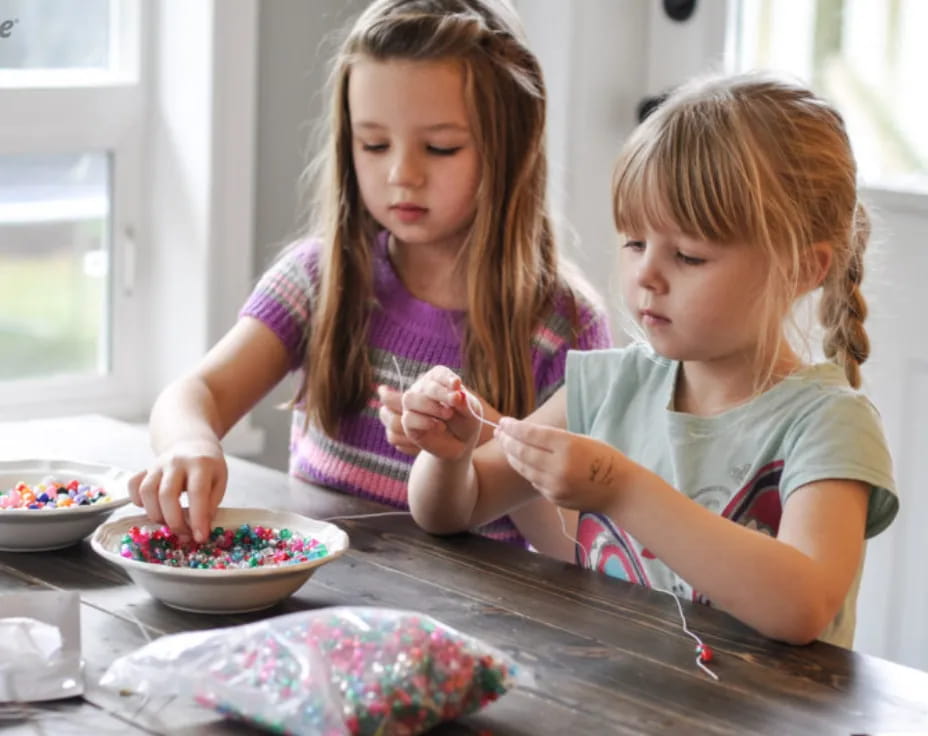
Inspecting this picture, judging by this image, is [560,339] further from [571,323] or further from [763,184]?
[763,184]

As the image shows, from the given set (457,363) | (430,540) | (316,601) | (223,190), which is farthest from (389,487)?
(223,190)

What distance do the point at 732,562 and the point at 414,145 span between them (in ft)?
2.26

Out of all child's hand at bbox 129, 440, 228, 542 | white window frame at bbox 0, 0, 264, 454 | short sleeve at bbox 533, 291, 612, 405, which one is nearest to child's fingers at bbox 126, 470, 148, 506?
child's hand at bbox 129, 440, 228, 542

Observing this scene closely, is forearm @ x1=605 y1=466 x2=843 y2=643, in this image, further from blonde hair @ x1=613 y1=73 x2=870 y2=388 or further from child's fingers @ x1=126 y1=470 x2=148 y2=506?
child's fingers @ x1=126 y1=470 x2=148 y2=506

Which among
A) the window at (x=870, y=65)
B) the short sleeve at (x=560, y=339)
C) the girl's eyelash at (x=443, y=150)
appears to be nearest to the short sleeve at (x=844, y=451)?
the short sleeve at (x=560, y=339)

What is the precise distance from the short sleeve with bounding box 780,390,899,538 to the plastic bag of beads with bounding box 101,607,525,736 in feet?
1.38

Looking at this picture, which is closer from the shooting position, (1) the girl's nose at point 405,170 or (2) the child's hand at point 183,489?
(2) the child's hand at point 183,489

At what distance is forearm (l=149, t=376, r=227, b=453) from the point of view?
163 cm

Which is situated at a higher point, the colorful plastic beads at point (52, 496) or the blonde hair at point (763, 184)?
the blonde hair at point (763, 184)

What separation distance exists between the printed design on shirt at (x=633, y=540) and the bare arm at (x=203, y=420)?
38cm

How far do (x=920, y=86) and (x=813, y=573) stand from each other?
1398mm

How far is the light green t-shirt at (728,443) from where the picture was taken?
1343 millimetres

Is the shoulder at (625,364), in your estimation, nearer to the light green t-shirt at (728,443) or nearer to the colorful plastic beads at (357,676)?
the light green t-shirt at (728,443)

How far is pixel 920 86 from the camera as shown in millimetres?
2416
